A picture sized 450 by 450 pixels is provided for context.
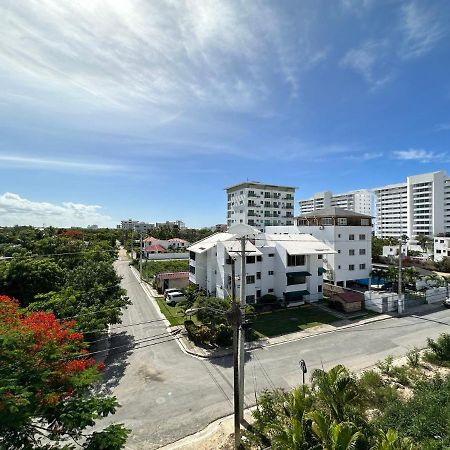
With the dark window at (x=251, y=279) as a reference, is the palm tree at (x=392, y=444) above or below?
below

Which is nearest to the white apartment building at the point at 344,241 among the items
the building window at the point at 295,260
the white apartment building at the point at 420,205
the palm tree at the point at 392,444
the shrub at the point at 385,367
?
the building window at the point at 295,260

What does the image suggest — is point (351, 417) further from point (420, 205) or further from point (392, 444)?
point (420, 205)

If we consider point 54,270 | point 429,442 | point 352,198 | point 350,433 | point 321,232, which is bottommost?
point 429,442

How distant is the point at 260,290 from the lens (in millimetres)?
35219

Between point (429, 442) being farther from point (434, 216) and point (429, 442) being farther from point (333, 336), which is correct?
point (434, 216)

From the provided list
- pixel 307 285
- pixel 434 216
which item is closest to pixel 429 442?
pixel 307 285

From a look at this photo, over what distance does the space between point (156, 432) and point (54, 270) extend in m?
18.5

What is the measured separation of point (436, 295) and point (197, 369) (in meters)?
35.7

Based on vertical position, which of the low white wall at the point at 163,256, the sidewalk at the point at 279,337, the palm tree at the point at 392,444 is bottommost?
the sidewalk at the point at 279,337

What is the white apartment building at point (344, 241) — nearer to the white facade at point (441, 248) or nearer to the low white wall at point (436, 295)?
the low white wall at point (436, 295)

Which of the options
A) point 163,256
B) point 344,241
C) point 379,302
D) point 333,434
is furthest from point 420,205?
point 333,434

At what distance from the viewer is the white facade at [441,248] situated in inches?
3044

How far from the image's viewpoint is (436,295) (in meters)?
38.3

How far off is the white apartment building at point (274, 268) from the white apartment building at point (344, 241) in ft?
21.5
